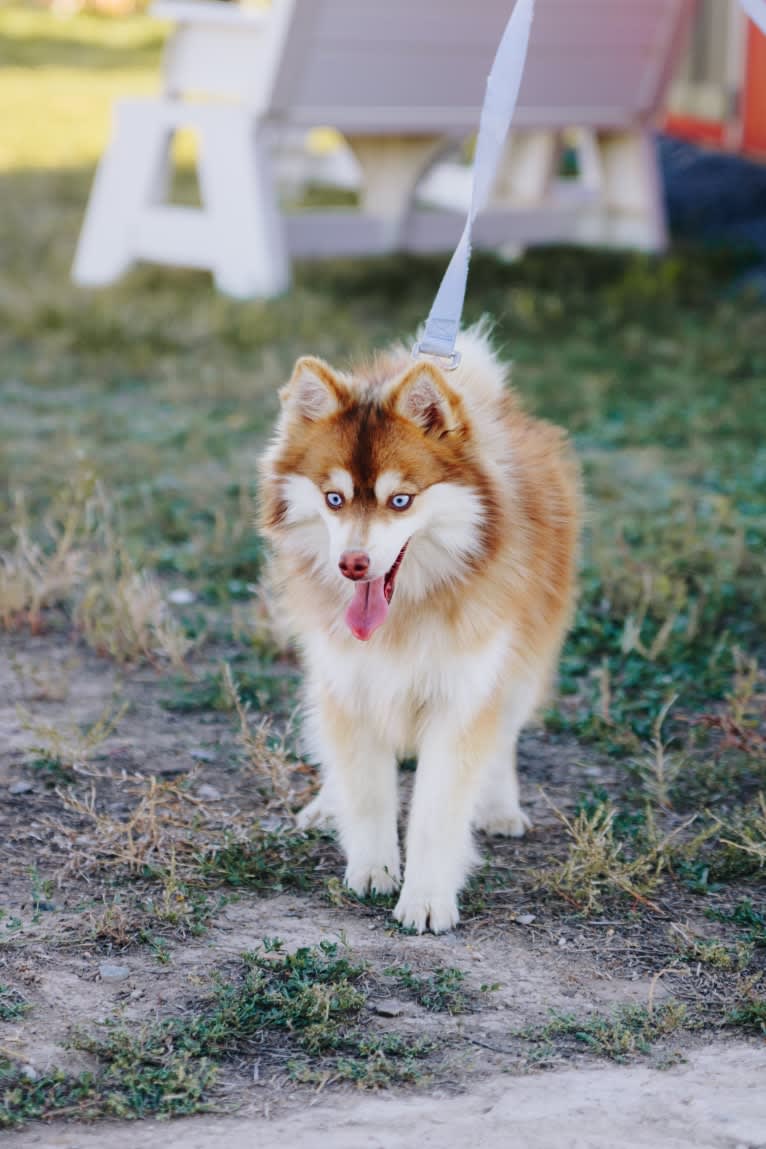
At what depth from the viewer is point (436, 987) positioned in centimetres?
267

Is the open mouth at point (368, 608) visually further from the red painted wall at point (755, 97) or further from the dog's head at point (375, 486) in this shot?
the red painted wall at point (755, 97)

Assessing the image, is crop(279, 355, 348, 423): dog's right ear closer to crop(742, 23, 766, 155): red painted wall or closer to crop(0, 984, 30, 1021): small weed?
crop(0, 984, 30, 1021): small weed

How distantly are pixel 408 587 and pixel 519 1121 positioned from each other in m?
1.01

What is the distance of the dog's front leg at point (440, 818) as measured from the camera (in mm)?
2879

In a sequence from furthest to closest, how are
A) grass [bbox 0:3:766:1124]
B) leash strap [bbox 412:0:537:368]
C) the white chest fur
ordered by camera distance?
leash strap [bbox 412:0:537:368]
the white chest fur
grass [bbox 0:3:766:1124]

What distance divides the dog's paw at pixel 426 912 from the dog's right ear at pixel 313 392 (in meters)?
0.95

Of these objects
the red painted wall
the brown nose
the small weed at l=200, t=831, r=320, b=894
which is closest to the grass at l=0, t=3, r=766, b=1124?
the small weed at l=200, t=831, r=320, b=894

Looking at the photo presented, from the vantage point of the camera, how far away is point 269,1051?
2.47 m

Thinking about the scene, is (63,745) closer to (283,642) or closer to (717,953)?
(283,642)

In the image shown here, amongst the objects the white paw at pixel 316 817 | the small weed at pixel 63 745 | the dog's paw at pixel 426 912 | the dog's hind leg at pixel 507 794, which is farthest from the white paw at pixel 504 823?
the small weed at pixel 63 745

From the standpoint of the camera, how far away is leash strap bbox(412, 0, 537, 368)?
2.95 meters

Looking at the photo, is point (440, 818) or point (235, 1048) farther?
point (440, 818)

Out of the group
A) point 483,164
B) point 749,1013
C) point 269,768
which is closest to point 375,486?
point 483,164

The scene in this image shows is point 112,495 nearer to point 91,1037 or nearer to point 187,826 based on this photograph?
point 187,826
